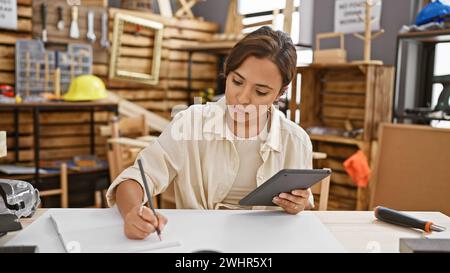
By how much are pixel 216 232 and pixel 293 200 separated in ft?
1.01

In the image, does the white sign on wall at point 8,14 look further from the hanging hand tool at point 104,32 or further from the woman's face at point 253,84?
the woman's face at point 253,84

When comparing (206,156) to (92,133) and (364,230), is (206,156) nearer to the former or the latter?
(364,230)

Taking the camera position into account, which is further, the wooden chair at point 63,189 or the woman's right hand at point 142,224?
the wooden chair at point 63,189

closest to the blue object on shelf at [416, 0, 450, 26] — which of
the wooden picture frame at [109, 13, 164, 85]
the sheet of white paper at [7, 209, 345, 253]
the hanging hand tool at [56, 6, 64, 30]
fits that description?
the sheet of white paper at [7, 209, 345, 253]

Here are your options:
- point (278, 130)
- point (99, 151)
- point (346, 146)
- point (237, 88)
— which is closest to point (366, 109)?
point (346, 146)

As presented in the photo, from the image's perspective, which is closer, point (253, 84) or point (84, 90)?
point (253, 84)

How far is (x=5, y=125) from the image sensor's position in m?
4.40

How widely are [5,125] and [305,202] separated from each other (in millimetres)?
3879

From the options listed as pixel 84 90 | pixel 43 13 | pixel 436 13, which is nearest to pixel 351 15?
pixel 436 13

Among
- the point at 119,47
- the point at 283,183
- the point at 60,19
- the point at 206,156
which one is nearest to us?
the point at 283,183

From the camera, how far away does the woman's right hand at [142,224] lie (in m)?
1.10

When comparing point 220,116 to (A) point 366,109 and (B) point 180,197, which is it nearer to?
(B) point 180,197

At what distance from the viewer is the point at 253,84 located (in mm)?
1477

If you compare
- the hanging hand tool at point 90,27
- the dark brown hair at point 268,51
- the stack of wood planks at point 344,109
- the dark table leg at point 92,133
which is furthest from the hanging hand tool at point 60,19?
the dark brown hair at point 268,51
